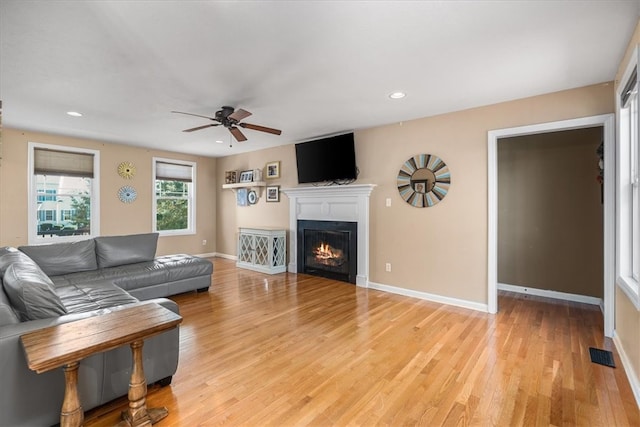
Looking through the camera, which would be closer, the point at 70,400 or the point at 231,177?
the point at 70,400

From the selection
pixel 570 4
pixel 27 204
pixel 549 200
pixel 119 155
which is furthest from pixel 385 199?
pixel 27 204

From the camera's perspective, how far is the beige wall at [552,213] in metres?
3.86

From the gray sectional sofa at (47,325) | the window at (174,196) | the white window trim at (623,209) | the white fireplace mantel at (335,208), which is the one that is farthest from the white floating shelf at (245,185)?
the white window trim at (623,209)

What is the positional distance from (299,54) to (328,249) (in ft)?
11.1

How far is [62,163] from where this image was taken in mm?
5301

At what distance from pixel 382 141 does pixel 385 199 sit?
87 cm

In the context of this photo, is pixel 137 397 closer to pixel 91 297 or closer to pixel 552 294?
pixel 91 297

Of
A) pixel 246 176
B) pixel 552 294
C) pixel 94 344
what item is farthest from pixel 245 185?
pixel 552 294

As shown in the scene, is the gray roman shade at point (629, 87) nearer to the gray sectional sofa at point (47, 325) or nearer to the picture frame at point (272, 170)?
the gray sectional sofa at point (47, 325)

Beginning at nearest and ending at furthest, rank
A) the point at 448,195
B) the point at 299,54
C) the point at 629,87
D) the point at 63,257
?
the point at 629,87, the point at 299,54, the point at 63,257, the point at 448,195

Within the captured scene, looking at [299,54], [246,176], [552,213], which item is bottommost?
[552,213]

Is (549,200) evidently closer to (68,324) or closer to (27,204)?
(68,324)

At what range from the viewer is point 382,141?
4496 millimetres

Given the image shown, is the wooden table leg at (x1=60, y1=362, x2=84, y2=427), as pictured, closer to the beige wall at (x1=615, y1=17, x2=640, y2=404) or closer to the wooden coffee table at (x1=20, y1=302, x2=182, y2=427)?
the wooden coffee table at (x1=20, y1=302, x2=182, y2=427)
